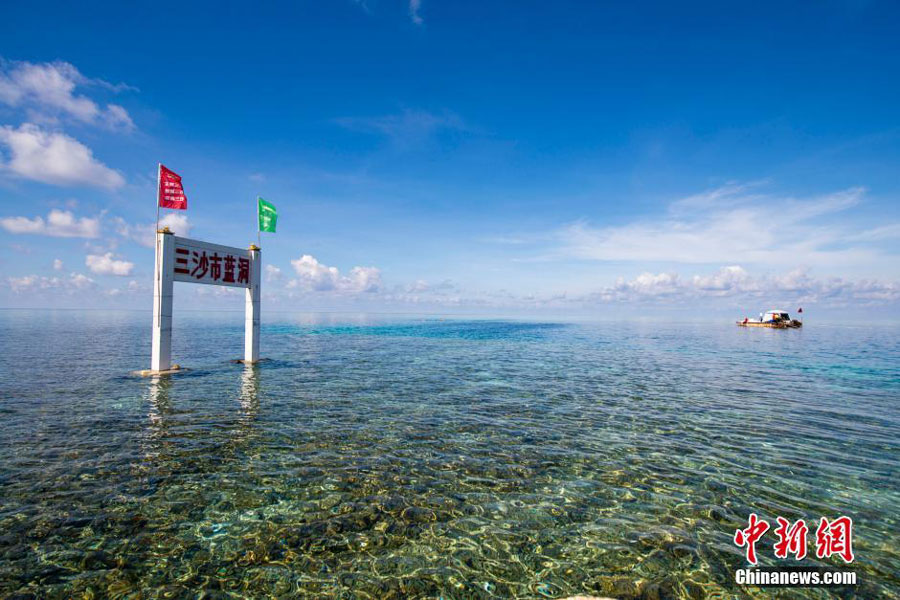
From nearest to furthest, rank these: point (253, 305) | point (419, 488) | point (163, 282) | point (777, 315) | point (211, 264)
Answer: point (419, 488) → point (163, 282) → point (211, 264) → point (253, 305) → point (777, 315)

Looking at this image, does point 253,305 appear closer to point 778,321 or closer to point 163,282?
point 163,282

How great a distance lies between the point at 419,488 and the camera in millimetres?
9703

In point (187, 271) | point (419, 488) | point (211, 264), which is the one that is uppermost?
point (211, 264)

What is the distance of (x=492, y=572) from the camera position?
670 cm

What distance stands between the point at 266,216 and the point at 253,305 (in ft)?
21.5

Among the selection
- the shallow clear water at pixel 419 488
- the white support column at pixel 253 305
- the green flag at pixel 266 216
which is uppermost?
the green flag at pixel 266 216

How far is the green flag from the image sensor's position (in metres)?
28.9

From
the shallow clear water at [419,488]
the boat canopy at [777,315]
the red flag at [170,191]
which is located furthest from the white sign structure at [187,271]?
the boat canopy at [777,315]

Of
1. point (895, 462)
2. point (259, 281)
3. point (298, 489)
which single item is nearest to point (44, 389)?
point (259, 281)

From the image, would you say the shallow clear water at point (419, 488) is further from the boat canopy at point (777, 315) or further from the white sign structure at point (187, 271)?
the boat canopy at point (777, 315)

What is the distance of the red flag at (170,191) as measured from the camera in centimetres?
2342

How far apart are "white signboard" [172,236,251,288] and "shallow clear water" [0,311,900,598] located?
7155 millimetres

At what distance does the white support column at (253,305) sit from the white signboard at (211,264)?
7.8 inches

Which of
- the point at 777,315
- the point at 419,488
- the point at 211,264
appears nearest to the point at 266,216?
the point at 211,264
